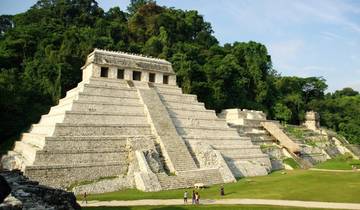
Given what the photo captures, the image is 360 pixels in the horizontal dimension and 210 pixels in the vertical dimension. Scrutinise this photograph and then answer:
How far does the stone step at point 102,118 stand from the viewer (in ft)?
99.3

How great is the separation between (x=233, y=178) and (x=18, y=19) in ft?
169

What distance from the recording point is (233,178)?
3123 cm

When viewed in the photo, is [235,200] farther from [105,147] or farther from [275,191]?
[105,147]

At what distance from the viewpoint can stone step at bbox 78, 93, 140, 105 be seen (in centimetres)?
3300

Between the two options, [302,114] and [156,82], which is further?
[302,114]

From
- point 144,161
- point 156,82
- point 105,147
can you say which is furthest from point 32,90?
point 144,161

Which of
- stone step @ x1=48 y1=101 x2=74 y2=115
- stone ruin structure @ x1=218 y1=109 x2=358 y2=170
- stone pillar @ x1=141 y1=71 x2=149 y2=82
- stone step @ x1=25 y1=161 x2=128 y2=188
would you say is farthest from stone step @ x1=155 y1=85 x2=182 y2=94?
stone step @ x1=25 y1=161 x2=128 y2=188

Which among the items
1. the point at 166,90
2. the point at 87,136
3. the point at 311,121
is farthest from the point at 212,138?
the point at 311,121

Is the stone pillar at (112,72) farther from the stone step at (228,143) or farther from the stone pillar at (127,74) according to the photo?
the stone step at (228,143)

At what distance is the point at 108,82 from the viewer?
36750 millimetres

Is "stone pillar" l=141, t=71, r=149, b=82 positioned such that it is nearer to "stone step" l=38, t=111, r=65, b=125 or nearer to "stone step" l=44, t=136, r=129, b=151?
"stone step" l=38, t=111, r=65, b=125

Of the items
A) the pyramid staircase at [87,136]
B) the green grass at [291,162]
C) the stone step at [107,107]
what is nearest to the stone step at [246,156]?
the green grass at [291,162]

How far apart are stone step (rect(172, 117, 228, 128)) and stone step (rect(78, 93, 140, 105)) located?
4.40m

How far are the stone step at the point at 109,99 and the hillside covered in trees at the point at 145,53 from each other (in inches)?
430
